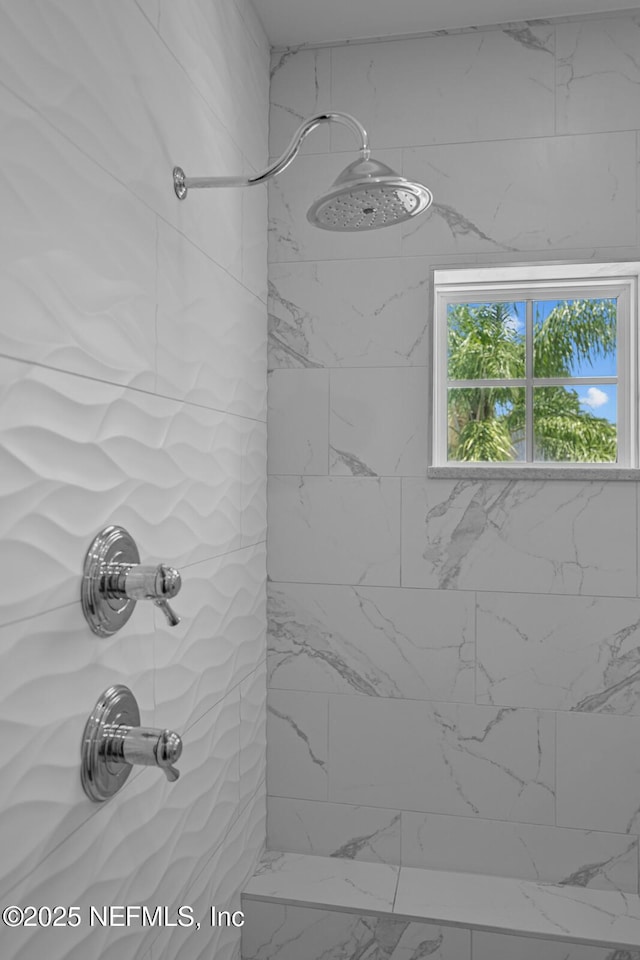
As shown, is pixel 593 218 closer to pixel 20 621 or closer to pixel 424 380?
pixel 424 380

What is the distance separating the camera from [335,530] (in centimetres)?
189

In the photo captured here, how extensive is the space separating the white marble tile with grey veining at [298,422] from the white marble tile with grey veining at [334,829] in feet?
3.04

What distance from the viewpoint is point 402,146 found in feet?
6.12

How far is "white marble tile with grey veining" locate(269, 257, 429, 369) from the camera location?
185cm

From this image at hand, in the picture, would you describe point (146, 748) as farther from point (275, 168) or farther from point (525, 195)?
point (525, 195)

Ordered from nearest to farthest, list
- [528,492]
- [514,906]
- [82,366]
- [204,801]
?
[82,366]
[204,801]
[514,906]
[528,492]

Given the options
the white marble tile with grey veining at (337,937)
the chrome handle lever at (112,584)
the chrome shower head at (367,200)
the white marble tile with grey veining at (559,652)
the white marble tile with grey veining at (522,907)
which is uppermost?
the chrome shower head at (367,200)

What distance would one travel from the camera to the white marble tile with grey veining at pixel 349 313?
1851 mm

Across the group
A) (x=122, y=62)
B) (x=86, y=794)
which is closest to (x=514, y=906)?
(x=86, y=794)

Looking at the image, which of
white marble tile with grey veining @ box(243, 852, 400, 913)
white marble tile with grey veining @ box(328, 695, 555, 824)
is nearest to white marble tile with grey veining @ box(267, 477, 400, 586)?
white marble tile with grey veining @ box(328, 695, 555, 824)

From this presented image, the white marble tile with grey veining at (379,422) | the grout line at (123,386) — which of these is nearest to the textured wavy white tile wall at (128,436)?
the grout line at (123,386)

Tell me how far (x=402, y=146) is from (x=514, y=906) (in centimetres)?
199

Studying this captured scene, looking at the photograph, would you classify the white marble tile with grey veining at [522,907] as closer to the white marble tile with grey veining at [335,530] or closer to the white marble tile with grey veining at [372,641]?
the white marble tile with grey veining at [372,641]

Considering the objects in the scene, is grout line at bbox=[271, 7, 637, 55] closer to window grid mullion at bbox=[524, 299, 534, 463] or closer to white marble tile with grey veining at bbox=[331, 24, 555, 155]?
white marble tile with grey veining at bbox=[331, 24, 555, 155]
